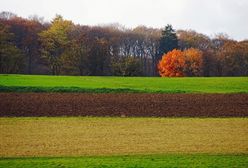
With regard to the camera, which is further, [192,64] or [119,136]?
[192,64]

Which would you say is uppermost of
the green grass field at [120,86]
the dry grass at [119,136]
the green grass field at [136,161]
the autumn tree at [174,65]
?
the autumn tree at [174,65]

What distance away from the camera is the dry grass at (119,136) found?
61.8ft

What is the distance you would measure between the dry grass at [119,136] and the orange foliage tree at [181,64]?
68053mm

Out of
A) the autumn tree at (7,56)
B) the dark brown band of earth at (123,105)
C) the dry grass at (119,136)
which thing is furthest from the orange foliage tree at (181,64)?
the dry grass at (119,136)

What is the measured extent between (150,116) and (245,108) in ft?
31.3

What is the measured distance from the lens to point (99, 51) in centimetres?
9788

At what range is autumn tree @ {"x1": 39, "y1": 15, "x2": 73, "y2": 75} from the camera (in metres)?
92.8

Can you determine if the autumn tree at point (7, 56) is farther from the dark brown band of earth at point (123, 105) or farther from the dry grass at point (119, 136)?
the dry grass at point (119, 136)

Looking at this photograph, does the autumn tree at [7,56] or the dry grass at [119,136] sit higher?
the autumn tree at [7,56]

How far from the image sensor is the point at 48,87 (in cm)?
4872

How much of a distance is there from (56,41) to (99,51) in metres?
10.6

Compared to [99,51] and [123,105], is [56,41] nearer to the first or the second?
[99,51]

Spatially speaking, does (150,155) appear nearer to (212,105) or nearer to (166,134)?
(166,134)

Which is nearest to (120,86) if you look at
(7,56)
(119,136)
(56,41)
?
(119,136)
